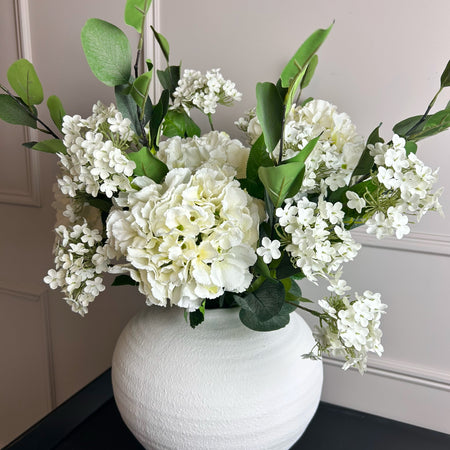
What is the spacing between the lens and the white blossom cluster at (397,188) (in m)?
0.46

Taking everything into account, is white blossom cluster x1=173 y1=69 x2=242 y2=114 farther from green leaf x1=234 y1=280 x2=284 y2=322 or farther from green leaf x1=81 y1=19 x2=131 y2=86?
green leaf x1=234 y1=280 x2=284 y2=322

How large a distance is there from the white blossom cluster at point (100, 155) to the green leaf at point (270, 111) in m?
0.15

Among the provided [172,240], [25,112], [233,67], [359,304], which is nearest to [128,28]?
[233,67]

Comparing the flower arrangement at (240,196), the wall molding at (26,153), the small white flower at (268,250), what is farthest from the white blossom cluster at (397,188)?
the wall molding at (26,153)

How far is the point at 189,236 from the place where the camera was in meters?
0.46

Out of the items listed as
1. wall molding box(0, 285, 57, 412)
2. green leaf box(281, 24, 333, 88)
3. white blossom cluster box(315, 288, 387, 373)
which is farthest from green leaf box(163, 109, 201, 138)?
wall molding box(0, 285, 57, 412)

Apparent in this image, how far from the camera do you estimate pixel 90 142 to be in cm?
49

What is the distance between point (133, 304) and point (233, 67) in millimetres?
561

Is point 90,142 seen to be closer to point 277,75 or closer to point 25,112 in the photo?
point 25,112

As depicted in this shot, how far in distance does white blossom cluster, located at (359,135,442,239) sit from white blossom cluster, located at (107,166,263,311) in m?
0.13

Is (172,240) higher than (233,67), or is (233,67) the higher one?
(233,67)

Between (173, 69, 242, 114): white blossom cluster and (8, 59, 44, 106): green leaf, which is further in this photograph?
(173, 69, 242, 114): white blossom cluster

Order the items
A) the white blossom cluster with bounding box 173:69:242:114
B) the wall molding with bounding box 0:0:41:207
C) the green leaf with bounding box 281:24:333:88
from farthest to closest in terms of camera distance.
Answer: the wall molding with bounding box 0:0:41:207
the white blossom cluster with bounding box 173:69:242:114
the green leaf with bounding box 281:24:333:88

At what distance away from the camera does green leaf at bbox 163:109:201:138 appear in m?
0.69
